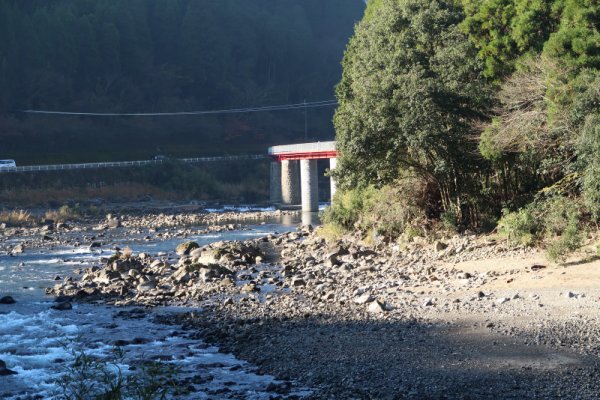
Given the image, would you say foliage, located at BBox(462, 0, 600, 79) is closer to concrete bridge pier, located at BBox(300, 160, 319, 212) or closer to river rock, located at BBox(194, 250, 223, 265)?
river rock, located at BBox(194, 250, 223, 265)

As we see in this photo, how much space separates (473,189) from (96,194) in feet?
169

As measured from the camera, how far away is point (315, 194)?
219ft

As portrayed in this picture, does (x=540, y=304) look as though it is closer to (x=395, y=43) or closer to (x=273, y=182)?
(x=395, y=43)

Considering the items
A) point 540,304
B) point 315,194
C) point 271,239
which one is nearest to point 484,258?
point 540,304

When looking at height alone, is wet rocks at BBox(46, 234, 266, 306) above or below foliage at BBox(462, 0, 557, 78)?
below

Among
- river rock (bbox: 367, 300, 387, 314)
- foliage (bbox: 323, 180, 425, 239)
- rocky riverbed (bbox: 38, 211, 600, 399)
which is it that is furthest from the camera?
foliage (bbox: 323, 180, 425, 239)

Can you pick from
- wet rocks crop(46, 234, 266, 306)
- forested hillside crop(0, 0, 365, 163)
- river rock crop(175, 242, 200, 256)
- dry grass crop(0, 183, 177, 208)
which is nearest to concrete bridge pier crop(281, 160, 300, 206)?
dry grass crop(0, 183, 177, 208)

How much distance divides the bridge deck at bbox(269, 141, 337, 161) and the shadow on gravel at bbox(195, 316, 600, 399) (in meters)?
41.1

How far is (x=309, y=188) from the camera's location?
2621 inches

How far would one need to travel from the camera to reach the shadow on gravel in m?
12.6

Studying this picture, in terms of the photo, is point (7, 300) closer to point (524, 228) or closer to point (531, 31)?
point (524, 228)

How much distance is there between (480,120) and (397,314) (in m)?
10.6

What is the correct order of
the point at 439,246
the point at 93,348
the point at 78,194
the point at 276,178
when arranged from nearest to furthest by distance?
the point at 93,348, the point at 439,246, the point at 78,194, the point at 276,178

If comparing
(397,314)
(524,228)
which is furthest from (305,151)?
(397,314)
